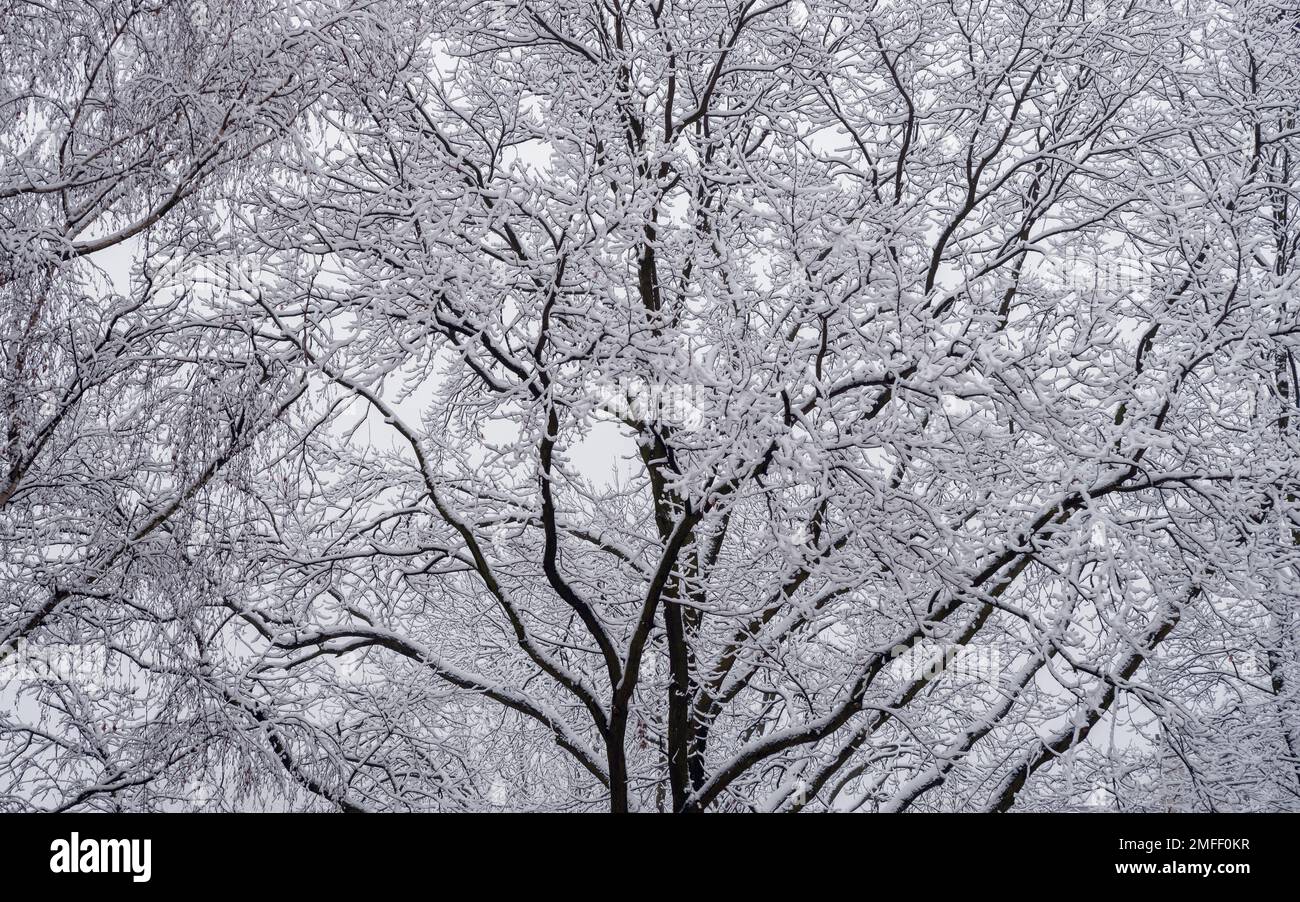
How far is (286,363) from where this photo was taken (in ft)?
20.0

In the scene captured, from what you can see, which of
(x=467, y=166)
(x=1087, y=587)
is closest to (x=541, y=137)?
(x=467, y=166)

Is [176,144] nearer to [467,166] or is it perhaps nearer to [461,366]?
[467,166]

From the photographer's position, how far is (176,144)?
18.6ft

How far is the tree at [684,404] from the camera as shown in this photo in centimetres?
586

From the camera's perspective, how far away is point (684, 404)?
6.50m

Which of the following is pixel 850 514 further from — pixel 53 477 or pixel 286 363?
pixel 53 477

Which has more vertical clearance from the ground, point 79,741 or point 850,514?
point 850,514

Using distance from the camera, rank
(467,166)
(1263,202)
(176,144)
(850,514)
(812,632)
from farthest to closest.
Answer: (812,632) → (1263,202) → (467,166) → (850,514) → (176,144)

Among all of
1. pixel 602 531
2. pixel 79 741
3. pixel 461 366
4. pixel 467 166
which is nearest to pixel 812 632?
pixel 602 531

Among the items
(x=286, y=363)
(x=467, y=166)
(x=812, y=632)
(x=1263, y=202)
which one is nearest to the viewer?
(x=286, y=363)

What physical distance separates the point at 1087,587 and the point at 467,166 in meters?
4.91

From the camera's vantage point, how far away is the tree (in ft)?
19.2

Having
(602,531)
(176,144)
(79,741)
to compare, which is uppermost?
(176,144)

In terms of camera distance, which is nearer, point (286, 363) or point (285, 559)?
point (286, 363)
